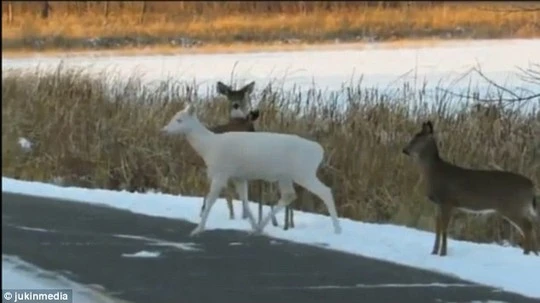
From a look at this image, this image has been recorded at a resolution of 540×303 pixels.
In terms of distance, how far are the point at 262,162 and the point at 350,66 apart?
42.5 ft

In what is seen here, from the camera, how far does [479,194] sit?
898cm

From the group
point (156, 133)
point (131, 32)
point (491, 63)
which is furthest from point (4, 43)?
point (491, 63)

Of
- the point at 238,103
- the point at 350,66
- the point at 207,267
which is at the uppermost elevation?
the point at 350,66

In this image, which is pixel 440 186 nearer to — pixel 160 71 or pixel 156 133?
pixel 156 133

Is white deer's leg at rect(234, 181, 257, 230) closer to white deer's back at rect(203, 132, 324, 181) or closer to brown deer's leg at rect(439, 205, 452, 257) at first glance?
white deer's back at rect(203, 132, 324, 181)

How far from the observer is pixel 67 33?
11070 mm

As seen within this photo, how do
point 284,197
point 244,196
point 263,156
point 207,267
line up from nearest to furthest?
point 207,267 < point 263,156 < point 284,197 < point 244,196

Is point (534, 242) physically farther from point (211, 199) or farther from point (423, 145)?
point (211, 199)

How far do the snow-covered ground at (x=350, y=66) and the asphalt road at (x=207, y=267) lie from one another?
16.9ft

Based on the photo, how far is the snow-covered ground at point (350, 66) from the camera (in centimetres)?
1706

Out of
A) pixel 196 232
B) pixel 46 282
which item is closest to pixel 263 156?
pixel 196 232

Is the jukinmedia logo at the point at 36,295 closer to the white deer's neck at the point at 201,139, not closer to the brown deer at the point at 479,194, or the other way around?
the white deer's neck at the point at 201,139

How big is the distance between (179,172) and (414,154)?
4054mm

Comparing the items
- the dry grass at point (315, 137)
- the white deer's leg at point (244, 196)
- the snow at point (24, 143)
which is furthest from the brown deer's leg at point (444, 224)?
the snow at point (24, 143)
